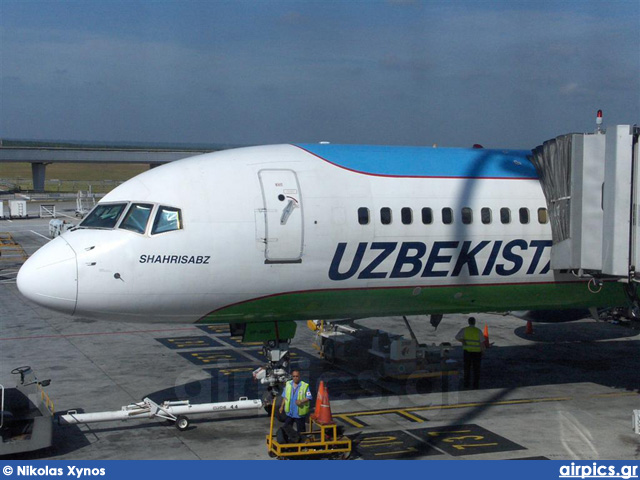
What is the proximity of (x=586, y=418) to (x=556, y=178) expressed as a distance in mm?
5322

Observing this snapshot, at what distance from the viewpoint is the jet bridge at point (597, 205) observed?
16938 millimetres

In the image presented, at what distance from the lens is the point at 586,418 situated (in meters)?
17.8

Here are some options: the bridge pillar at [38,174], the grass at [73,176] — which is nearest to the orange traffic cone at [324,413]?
the bridge pillar at [38,174]

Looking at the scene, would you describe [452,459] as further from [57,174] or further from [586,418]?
[57,174]

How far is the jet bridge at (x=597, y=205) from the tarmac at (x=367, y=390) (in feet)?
11.3

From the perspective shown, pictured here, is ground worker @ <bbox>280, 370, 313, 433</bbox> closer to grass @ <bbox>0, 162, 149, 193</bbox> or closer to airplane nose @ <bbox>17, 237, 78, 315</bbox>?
airplane nose @ <bbox>17, 237, 78, 315</bbox>

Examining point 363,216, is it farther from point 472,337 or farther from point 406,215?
point 472,337

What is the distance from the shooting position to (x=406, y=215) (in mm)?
17328

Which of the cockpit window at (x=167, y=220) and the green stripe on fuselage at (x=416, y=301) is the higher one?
the cockpit window at (x=167, y=220)

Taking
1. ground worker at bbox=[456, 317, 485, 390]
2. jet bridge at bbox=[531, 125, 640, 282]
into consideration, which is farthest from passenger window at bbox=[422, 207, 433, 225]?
ground worker at bbox=[456, 317, 485, 390]

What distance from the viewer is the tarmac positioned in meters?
15.7

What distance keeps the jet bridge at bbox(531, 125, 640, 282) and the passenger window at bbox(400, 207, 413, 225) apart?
3438 mm

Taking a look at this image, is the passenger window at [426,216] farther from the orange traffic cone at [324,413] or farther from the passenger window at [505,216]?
the orange traffic cone at [324,413]

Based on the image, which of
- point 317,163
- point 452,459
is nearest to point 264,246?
point 317,163
